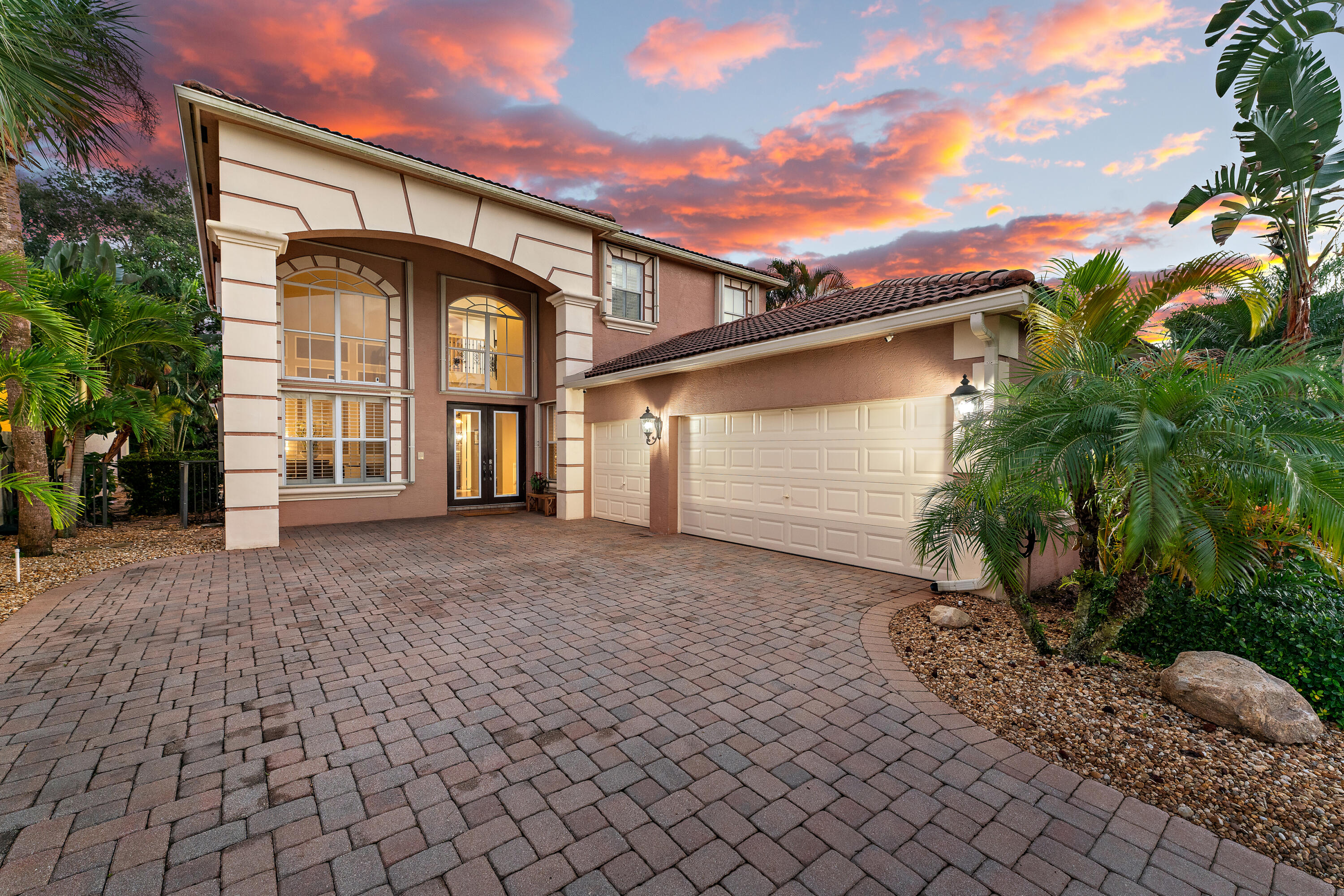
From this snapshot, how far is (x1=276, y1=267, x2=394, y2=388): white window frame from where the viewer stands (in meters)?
10.3

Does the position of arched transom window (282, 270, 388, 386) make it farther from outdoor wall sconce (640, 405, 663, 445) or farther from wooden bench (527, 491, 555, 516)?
outdoor wall sconce (640, 405, 663, 445)

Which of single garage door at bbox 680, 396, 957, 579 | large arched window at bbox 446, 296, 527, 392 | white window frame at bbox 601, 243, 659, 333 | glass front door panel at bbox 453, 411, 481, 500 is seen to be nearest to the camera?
single garage door at bbox 680, 396, 957, 579

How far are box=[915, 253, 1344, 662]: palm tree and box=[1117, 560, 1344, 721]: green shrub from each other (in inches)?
6.9

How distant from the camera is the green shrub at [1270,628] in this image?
325cm

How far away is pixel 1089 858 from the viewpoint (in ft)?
6.70

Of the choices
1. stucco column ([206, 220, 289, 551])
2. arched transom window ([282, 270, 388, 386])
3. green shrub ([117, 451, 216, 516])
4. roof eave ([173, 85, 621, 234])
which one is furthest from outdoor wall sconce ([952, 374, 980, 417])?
green shrub ([117, 451, 216, 516])

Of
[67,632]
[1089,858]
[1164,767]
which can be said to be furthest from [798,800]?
[67,632]

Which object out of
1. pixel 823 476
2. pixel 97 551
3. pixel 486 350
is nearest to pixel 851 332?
pixel 823 476

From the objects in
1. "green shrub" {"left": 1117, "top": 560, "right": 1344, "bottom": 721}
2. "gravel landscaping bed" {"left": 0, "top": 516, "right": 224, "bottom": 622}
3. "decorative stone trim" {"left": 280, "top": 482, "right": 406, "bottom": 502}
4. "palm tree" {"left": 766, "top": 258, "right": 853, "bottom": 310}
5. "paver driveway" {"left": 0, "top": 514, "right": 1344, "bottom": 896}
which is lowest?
"paver driveway" {"left": 0, "top": 514, "right": 1344, "bottom": 896}

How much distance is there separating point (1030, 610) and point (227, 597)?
7.60 m

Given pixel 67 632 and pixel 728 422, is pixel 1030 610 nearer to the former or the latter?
pixel 728 422

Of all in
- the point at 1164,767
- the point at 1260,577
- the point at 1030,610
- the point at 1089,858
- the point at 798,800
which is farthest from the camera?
the point at 1030,610

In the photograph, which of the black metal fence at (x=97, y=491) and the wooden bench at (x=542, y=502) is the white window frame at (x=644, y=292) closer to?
the wooden bench at (x=542, y=502)

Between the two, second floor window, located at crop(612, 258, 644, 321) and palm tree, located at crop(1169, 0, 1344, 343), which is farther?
second floor window, located at crop(612, 258, 644, 321)
